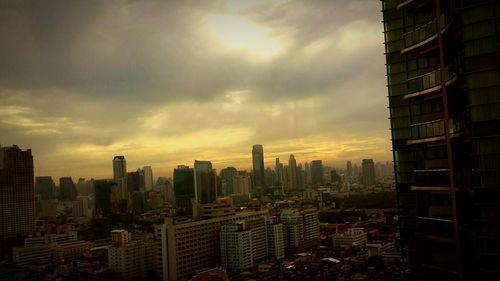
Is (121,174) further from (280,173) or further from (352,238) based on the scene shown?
(280,173)

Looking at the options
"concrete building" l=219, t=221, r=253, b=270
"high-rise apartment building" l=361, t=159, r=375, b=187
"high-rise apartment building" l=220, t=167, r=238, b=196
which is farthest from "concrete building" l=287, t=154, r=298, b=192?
"concrete building" l=219, t=221, r=253, b=270

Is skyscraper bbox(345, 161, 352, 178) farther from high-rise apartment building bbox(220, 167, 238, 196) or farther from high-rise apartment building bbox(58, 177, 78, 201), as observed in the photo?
high-rise apartment building bbox(58, 177, 78, 201)

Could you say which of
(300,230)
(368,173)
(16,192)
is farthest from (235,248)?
(368,173)

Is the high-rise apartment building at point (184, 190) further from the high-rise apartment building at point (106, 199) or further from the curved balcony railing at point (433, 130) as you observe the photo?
the curved balcony railing at point (433, 130)

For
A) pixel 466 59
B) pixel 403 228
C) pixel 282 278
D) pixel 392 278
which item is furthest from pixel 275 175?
pixel 466 59

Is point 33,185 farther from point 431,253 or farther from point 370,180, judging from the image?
point 370,180

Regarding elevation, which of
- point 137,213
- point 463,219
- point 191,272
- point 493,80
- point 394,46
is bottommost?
point 191,272
